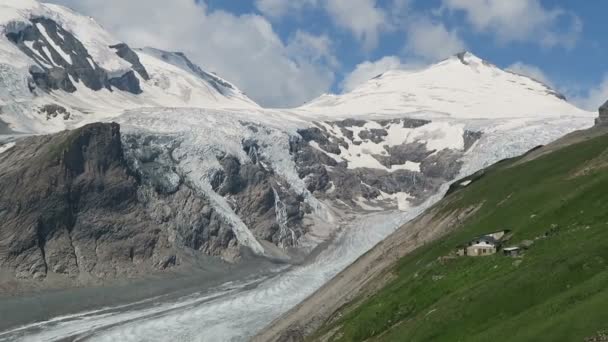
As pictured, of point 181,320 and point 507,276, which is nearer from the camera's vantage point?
point 507,276

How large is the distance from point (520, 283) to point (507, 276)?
11.9 ft

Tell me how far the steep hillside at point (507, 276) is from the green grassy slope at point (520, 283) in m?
0.10

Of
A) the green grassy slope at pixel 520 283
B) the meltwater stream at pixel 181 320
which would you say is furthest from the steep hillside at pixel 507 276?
the meltwater stream at pixel 181 320

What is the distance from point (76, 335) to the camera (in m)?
147

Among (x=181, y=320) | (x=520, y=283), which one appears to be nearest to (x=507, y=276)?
(x=520, y=283)

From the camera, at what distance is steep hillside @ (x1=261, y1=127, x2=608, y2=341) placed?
41.4m

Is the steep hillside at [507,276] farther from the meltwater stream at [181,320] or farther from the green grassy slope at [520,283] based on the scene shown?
the meltwater stream at [181,320]

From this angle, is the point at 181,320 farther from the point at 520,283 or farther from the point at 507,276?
the point at 520,283

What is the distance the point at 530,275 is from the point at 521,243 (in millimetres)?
16670

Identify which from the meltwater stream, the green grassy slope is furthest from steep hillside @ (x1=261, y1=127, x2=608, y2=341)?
the meltwater stream

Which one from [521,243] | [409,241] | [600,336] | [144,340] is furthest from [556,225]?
[144,340]

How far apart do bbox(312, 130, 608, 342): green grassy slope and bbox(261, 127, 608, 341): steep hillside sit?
100 millimetres

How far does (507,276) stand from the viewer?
51.6 m

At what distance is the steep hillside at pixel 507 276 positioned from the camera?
4144cm
